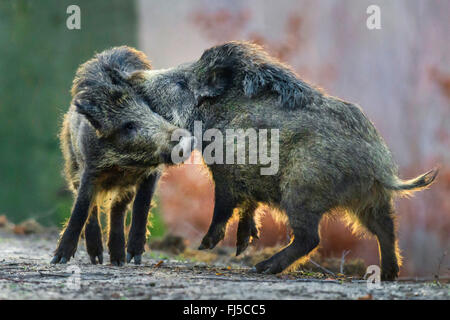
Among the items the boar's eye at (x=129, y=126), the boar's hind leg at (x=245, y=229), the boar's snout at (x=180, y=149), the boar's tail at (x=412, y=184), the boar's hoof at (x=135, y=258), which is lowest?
the boar's hoof at (x=135, y=258)

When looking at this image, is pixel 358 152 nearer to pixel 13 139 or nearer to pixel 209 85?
pixel 209 85

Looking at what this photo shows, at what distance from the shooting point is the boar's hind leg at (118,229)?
5.86 metres

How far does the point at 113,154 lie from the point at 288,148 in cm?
144

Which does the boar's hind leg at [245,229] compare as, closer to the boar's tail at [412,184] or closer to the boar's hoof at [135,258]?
the boar's hoof at [135,258]

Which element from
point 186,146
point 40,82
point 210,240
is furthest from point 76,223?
point 40,82

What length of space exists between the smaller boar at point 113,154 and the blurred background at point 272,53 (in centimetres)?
65

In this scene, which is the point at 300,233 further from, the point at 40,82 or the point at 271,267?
the point at 40,82

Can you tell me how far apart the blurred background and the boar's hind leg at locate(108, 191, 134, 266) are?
2.51 feet

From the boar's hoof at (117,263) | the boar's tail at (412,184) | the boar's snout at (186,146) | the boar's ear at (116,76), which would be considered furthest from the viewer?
the boar's hoof at (117,263)

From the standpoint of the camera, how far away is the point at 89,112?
17.3 ft

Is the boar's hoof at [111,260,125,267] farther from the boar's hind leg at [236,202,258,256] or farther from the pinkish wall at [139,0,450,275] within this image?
the pinkish wall at [139,0,450,275]

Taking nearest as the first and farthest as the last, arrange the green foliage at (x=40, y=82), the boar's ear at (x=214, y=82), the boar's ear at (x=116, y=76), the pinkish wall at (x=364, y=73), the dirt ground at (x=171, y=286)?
the dirt ground at (x=171, y=286)
the boar's ear at (x=214, y=82)
the boar's ear at (x=116, y=76)
the green foliage at (x=40, y=82)
the pinkish wall at (x=364, y=73)

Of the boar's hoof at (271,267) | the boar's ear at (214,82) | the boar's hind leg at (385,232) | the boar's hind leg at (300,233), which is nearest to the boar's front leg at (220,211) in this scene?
the boar's hoof at (271,267)

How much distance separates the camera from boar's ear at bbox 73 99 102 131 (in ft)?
17.3
